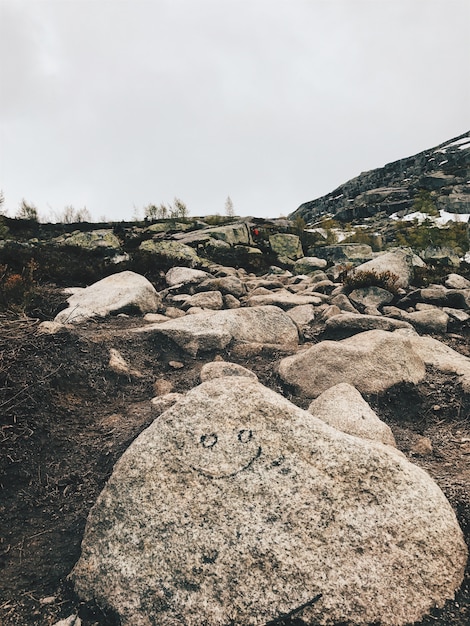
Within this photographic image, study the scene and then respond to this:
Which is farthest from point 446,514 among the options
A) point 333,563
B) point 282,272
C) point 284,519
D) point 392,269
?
point 282,272

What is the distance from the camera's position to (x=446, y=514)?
8.16ft

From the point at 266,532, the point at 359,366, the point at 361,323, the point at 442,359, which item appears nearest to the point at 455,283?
the point at 361,323

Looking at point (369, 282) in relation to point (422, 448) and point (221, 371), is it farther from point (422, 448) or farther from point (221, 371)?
point (422, 448)

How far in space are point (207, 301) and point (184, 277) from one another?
A: 2.54 meters

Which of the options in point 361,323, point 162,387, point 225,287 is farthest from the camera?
point 225,287

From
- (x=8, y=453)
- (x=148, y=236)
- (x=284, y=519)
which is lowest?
(x=284, y=519)

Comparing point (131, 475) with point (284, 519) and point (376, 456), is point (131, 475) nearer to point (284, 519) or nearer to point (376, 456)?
point (284, 519)

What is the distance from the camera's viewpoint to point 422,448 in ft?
11.8

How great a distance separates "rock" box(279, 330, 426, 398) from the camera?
455cm

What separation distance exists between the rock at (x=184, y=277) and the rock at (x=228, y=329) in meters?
3.90

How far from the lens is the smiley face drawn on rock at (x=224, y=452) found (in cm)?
260

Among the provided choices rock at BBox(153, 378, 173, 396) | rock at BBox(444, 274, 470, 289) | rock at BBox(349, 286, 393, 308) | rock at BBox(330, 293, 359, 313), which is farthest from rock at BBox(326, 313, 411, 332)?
rock at BBox(444, 274, 470, 289)

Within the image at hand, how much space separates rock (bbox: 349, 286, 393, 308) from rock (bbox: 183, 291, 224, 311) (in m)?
2.97

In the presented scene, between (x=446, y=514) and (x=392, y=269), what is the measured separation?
938 centimetres
